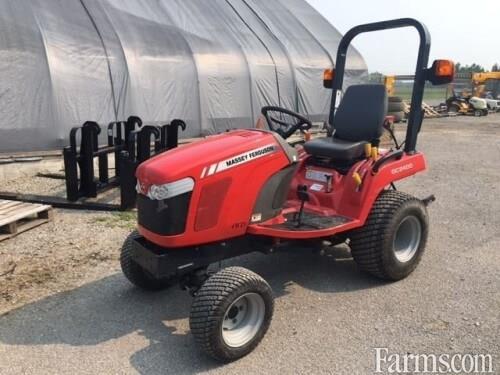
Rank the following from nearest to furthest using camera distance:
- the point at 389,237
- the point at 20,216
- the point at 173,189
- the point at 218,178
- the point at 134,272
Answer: the point at 173,189 < the point at 218,178 < the point at 134,272 < the point at 389,237 < the point at 20,216

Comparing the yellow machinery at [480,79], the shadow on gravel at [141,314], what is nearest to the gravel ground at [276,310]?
the shadow on gravel at [141,314]

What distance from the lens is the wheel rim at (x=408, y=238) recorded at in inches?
155

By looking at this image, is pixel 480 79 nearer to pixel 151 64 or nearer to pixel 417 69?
pixel 151 64

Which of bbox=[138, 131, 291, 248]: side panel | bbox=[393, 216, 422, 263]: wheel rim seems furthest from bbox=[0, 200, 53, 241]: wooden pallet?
bbox=[393, 216, 422, 263]: wheel rim

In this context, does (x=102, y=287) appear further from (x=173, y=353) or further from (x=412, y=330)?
(x=412, y=330)

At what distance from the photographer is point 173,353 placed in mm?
2840

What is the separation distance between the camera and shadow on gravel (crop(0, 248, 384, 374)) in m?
2.84

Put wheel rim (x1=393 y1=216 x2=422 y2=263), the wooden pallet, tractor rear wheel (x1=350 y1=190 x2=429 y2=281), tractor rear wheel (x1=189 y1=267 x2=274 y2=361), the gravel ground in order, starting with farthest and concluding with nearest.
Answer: the wooden pallet
wheel rim (x1=393 y1=216 x2=422 y2=263)
tractor rear wheel (x1=350 y1=190 x2=429 y2=281)
the gravel ground
tractor rear wheel (x1=189 y1=267 x2=274 y2=361)

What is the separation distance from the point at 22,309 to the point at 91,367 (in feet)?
3.06

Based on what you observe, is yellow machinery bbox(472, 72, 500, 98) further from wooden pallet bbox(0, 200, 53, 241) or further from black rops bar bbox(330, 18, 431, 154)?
wooden pallet bbox(0, 200, 53, 241)

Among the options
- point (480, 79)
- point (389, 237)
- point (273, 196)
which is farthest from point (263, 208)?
point (480, 79)

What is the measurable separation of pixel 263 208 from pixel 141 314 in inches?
43.5

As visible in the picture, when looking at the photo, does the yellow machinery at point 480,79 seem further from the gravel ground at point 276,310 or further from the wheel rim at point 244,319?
the wheel rim at point 244,319

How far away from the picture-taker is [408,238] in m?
4.01
